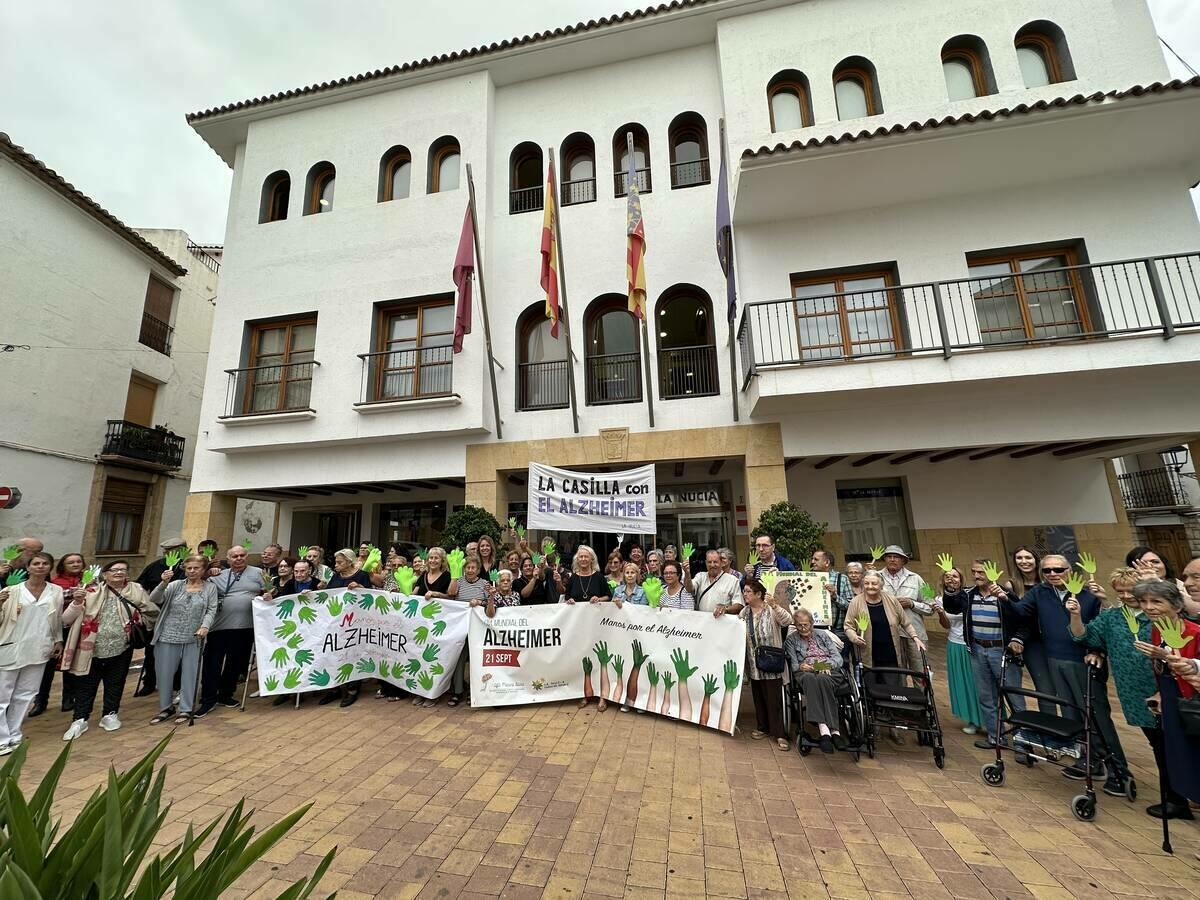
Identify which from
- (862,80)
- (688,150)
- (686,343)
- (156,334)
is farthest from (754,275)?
(156,334)

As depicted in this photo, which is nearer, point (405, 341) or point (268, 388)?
point (405, 341)

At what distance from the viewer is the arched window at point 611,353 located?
9914 mm

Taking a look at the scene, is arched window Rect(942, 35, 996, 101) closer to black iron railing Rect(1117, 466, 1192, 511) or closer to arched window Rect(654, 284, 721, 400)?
arched window Rect(654, 284, 721, 400)

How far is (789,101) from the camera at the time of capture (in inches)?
396

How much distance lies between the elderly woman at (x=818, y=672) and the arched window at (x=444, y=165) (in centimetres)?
1107

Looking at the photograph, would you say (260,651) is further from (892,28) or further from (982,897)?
(892,28)

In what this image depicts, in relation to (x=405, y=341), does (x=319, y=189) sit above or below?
above

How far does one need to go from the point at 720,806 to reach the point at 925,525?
866 centimetres

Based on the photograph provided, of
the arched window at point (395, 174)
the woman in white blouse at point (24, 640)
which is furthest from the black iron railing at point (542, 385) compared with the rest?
the woman in white blouse at point (24, 640)

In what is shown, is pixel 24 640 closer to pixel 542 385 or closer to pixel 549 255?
pixel 542 385

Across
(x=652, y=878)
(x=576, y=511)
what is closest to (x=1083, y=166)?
(x=576, y=511)

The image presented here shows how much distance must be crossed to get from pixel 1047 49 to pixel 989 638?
37.2 feet

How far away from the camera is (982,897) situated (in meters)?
2.71

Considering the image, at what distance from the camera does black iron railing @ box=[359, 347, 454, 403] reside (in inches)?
399
